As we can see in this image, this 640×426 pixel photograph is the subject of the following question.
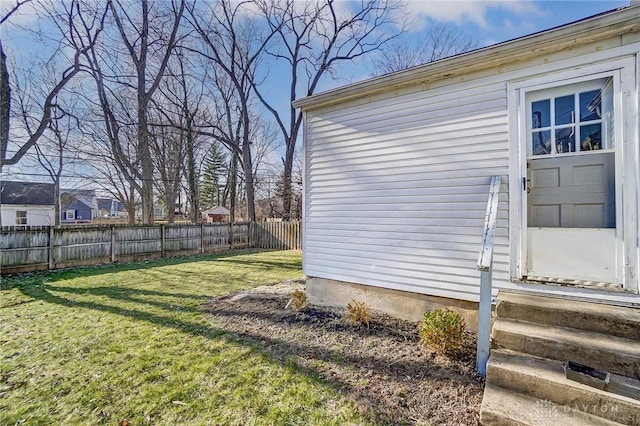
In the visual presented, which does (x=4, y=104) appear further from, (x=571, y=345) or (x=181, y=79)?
(x=571, y=345)

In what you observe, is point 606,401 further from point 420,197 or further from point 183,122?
point 183,122

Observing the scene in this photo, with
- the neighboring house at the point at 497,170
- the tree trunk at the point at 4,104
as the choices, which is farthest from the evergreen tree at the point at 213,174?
the neighboring house at the point at 497,170

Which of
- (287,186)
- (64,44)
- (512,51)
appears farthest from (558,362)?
(287,186)

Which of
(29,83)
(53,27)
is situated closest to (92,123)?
(29,83)

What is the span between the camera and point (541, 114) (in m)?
3.18

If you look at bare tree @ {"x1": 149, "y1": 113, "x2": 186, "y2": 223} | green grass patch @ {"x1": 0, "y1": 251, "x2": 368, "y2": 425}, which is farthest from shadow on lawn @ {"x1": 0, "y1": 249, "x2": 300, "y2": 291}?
bare tree @ {"x1": 149, "y1": 113, "x2": 186, "y2": 223}

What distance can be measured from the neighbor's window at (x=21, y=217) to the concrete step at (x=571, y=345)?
2889 cm

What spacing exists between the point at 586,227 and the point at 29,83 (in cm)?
1628

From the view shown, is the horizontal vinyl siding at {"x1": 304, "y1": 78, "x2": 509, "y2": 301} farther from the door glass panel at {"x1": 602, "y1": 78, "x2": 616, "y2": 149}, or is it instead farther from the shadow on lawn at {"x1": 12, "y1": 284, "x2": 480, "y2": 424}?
the shadow on lawn at {"x1": 12, "y1": 284, "x2": 480, "y2": 424}

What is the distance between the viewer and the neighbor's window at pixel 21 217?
821 inches

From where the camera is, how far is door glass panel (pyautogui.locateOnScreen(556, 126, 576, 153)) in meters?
3.05

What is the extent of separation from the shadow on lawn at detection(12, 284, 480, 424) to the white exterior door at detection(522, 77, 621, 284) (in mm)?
1741

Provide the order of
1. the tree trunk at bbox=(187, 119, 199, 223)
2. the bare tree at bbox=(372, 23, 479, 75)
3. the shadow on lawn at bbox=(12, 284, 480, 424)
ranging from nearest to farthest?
the shadow on lawn at bbox=(12, 284, 480, 424)
the bare tree at bbox=(372, 23, 479, 75)
the tree trunk at bbox=(187, 119, 199, 223)

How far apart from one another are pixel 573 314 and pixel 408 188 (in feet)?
6.85
